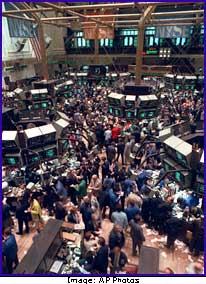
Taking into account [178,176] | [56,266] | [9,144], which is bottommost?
[56,266]

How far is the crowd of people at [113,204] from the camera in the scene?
20.6 ft

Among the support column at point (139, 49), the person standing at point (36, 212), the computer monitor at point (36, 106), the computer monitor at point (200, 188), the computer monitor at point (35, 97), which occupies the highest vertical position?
the support column at point (139, 49)

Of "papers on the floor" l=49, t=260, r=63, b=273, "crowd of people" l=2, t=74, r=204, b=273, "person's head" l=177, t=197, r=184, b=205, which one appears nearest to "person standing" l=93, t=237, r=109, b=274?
"crowd of people" l=2, t=74, r=204, b=273

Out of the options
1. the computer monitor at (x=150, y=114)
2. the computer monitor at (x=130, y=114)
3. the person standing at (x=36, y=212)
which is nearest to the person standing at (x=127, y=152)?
the person standing at (x=36, y=212)

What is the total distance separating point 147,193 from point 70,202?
3016mm

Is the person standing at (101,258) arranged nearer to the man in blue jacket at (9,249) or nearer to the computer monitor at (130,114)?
the man in blue jacket at (9,249)

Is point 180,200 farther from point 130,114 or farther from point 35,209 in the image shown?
point 130,114

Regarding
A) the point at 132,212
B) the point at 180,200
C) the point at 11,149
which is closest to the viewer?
the point at 132,212

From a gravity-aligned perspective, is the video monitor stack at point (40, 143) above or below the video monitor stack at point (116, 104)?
below

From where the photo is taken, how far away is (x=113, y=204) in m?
8.13

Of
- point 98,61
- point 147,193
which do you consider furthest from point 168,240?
point 98,61

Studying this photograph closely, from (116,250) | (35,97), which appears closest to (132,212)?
(116,250)

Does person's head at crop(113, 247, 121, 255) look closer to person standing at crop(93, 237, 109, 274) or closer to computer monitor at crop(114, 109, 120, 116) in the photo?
person standing at crop(93, 237, 109, 274)

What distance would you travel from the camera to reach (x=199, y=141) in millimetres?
12398
